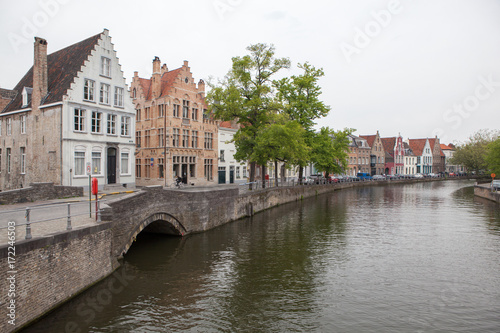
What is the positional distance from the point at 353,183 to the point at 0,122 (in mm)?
54500

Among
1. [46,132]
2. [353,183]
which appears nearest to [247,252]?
[46,132]

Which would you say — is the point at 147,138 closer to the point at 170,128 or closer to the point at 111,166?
the point at 170,128

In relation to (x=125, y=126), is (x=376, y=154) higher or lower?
higher

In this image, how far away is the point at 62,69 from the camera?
2833 centimetres

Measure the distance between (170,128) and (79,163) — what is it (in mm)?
13409

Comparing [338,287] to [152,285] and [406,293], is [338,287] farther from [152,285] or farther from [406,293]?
[152,285]

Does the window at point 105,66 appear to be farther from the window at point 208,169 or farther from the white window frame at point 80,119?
the window at point 208,169

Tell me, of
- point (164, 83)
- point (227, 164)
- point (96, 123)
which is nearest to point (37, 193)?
point (96, 123)

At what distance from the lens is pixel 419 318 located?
10773 mm

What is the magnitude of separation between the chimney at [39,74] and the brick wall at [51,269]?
62.1 feet

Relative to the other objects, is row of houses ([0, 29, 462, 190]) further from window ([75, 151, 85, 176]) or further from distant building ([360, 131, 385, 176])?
distant building ([360, 131, 385, 176])

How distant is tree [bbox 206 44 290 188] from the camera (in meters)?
30.6

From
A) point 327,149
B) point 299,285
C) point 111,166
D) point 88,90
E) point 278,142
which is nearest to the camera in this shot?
point 299,285

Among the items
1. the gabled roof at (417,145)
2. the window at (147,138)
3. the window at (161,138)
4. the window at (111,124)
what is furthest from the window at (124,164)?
the gabled roof at (417,145)
